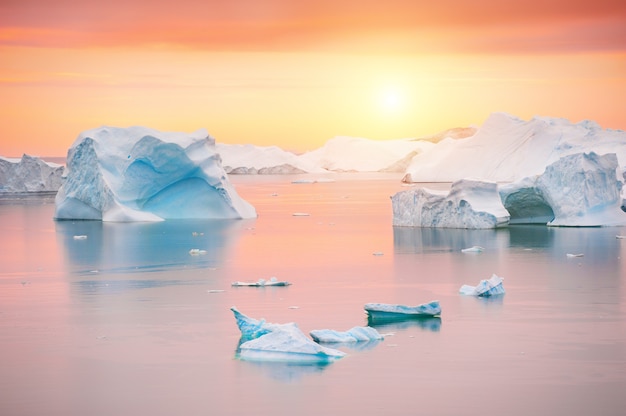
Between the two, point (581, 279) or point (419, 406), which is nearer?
point (419, 406)

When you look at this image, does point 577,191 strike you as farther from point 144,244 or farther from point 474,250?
point 144,244

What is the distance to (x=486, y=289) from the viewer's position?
44.4 ft

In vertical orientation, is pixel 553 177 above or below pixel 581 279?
above

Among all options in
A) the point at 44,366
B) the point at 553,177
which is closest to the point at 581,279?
the point at 553,177

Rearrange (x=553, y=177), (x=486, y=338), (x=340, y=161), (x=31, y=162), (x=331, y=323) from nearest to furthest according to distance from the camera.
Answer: (x=486, y=338), (x=331, y=323), (x=553, y=177), (x=31, y=162), (x=340, y=161)

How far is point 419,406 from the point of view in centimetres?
816

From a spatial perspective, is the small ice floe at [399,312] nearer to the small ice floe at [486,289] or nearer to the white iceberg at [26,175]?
the small ice floe at [486,289]

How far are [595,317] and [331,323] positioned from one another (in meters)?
3.27

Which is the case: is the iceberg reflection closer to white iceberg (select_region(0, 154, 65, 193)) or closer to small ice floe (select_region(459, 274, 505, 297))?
small ice floe (select_region(459, 274, 505, 297))

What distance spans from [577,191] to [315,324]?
486 inches

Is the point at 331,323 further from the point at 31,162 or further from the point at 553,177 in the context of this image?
the point at 31,162

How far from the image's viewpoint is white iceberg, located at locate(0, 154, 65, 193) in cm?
4612

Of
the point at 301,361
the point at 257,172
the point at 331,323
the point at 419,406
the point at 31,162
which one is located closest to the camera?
the point at 419,406

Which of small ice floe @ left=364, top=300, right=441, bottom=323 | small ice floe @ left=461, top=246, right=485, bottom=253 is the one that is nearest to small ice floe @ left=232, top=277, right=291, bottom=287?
small ice floe @ left=364, top=300, right=441, bottom=323
